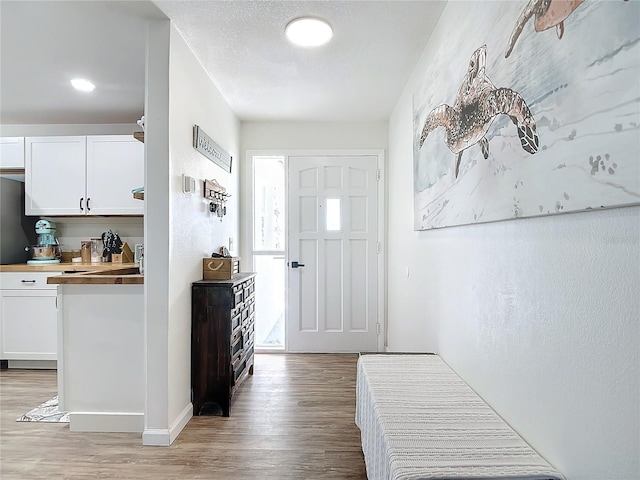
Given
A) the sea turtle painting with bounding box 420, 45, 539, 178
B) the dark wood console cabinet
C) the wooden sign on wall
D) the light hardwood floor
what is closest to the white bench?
the light hardwood floor

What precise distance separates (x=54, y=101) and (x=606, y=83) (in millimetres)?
4133

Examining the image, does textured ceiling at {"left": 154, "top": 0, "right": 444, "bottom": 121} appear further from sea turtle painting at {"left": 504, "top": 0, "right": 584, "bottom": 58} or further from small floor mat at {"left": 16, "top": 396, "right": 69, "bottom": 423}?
small floor mat at {"left": 16, "top": 396, "right": 69, "bottom": 423}

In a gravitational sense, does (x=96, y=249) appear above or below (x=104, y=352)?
above

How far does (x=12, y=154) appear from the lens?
3.77 meters

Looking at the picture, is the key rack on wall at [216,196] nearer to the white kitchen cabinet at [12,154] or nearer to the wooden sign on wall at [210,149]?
the wooden sign on wall at [210,149]

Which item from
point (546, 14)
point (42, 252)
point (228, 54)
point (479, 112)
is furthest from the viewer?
point (42, 252)

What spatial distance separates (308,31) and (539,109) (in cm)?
165

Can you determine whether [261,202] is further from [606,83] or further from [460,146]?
[606,83]

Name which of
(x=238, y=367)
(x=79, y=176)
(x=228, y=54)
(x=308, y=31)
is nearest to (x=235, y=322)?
(x=238, y=367)

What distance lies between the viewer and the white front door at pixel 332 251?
4066 mm

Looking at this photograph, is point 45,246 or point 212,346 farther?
point 45,246

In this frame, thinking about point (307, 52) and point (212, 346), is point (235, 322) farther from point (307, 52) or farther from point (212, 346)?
point (307, 52)

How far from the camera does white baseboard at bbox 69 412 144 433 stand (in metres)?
2.33

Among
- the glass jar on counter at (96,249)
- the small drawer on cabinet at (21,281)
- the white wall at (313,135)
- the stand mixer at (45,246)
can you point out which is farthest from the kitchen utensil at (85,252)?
the white wall at (313,135)
